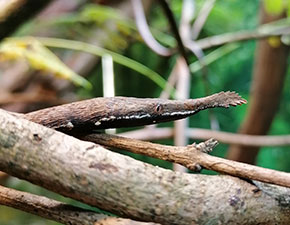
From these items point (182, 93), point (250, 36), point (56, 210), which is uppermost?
point (250, 36)

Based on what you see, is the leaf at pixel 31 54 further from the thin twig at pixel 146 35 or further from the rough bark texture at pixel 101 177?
the rough bark texture at pixel 101 177

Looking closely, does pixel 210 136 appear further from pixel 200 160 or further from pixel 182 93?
pixel 200 160

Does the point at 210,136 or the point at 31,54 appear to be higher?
the point at 31,54

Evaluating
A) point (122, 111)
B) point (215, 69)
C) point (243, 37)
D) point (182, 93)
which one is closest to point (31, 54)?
point (182, 93)

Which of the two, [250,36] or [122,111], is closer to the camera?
[122,111]

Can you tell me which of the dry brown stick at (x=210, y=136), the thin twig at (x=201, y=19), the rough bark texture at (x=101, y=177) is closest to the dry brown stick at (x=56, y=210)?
the rough bark texture at (x=101, y=177)

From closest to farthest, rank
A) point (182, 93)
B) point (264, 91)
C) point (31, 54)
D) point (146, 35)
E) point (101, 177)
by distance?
point (101, 177) < point (31, 54) < point (182, 93) < point (146, 35) < point (264, 91)
